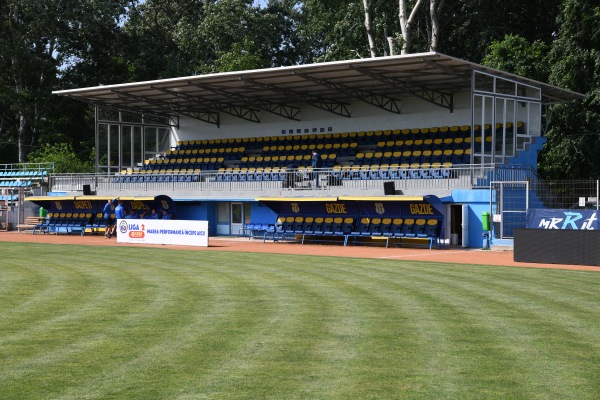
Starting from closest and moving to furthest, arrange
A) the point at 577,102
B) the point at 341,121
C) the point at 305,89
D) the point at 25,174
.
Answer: the point at 305,89 → the point at 577,102 → the point at 341,121 → the point at 25,174

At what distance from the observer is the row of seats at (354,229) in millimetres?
31916

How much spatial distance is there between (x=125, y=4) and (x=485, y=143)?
41.1 meters

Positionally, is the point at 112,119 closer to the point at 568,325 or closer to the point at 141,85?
the point at 141,85

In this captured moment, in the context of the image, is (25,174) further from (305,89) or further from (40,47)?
(305,89)

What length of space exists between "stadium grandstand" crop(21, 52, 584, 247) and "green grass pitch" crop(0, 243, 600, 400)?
12.7m

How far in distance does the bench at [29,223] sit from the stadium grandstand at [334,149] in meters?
1.49

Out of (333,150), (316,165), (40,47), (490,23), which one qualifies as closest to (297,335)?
(316,165)

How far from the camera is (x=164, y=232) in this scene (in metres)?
32.8

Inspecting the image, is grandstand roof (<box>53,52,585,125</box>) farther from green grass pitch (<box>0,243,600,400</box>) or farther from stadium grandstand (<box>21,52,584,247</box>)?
green grass pitch (<box>0,243,600,400</box>)

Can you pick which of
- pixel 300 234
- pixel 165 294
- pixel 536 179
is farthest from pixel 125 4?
pixel 165 294

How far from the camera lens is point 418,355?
33.3ft

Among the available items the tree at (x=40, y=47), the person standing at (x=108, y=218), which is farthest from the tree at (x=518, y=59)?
the tree at (x=40, y=47)

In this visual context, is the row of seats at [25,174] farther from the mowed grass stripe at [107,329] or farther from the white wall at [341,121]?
the mowed grass stripe at [107,329]

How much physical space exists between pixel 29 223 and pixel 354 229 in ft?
67.4
